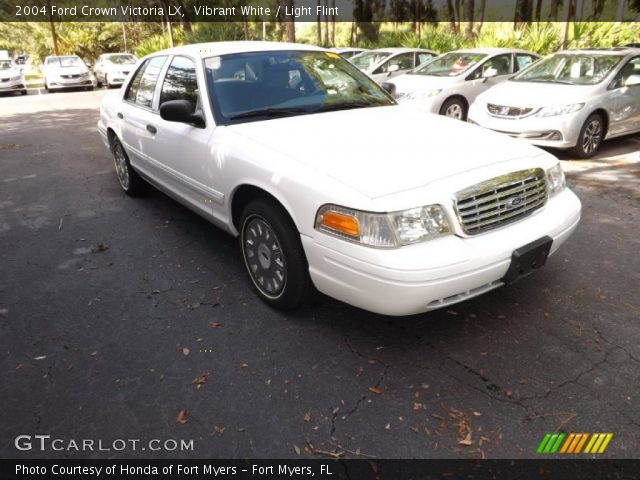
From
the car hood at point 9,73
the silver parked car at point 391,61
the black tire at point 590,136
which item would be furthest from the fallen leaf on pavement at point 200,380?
the car hood at point 9,73

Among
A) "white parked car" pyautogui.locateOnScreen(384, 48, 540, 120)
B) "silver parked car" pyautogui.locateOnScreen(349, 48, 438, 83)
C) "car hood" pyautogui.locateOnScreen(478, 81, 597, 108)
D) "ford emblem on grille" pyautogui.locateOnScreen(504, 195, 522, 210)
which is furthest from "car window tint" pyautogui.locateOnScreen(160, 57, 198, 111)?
"silver parked car" pyautogui.locateOnScreen(349, 48, 438, 83)

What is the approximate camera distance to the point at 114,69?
21469mm

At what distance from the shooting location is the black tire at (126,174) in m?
5.56

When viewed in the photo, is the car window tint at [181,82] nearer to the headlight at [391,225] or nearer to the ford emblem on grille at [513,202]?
the headlight at [391,225]

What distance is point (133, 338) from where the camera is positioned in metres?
3.14

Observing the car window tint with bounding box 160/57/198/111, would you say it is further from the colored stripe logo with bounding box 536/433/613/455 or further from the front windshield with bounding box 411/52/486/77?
the front windshield with bounding box 411/52/486/77

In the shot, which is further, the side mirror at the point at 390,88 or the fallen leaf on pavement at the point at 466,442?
the side mirror at the point at 390,88

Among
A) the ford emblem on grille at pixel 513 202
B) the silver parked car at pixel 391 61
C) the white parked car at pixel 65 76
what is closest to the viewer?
the ford emblem on grille at pixel 513 202

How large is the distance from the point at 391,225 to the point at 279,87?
1.88 metres

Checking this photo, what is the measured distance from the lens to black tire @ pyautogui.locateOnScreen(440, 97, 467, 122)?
9.27 m

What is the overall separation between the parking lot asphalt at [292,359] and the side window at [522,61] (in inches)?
263

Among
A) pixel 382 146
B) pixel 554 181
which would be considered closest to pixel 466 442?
pixel 382 146

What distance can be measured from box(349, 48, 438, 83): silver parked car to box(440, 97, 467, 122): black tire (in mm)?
2799

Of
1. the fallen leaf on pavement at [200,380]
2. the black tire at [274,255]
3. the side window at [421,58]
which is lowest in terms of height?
the fallen leaf on pavement at [200,380]
